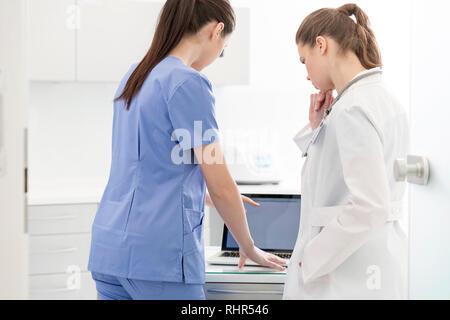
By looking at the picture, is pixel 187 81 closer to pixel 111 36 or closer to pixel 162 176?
pixel 162 176

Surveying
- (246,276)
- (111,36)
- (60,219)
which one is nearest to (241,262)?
(246,276)

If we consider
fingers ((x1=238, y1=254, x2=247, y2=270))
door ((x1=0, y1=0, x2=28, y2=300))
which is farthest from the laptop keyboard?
door ((x1=0, y1=0, x2=28, y2=300))

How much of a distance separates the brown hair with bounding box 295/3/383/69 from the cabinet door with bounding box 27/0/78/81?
1.79m

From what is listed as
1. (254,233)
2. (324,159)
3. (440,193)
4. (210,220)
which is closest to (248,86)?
(210,220)

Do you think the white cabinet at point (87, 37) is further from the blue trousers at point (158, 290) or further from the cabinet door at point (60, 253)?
the blue trousers at point (158, 290)

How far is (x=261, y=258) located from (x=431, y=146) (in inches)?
19.0

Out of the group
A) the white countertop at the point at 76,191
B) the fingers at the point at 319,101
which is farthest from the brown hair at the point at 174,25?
the white countertop at the point at 76,191

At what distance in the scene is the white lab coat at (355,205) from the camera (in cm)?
97

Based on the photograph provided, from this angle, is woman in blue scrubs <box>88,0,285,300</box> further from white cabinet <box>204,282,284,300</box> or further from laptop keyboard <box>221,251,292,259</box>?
laptop keyboard <box>221,251,292,259</box>

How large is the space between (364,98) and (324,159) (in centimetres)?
14

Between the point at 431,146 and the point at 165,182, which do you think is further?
the point at 165,182

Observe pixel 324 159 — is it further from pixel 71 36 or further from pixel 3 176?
pixel 71 36

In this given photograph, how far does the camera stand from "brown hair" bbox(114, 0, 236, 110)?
115cm

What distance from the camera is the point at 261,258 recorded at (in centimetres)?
124
